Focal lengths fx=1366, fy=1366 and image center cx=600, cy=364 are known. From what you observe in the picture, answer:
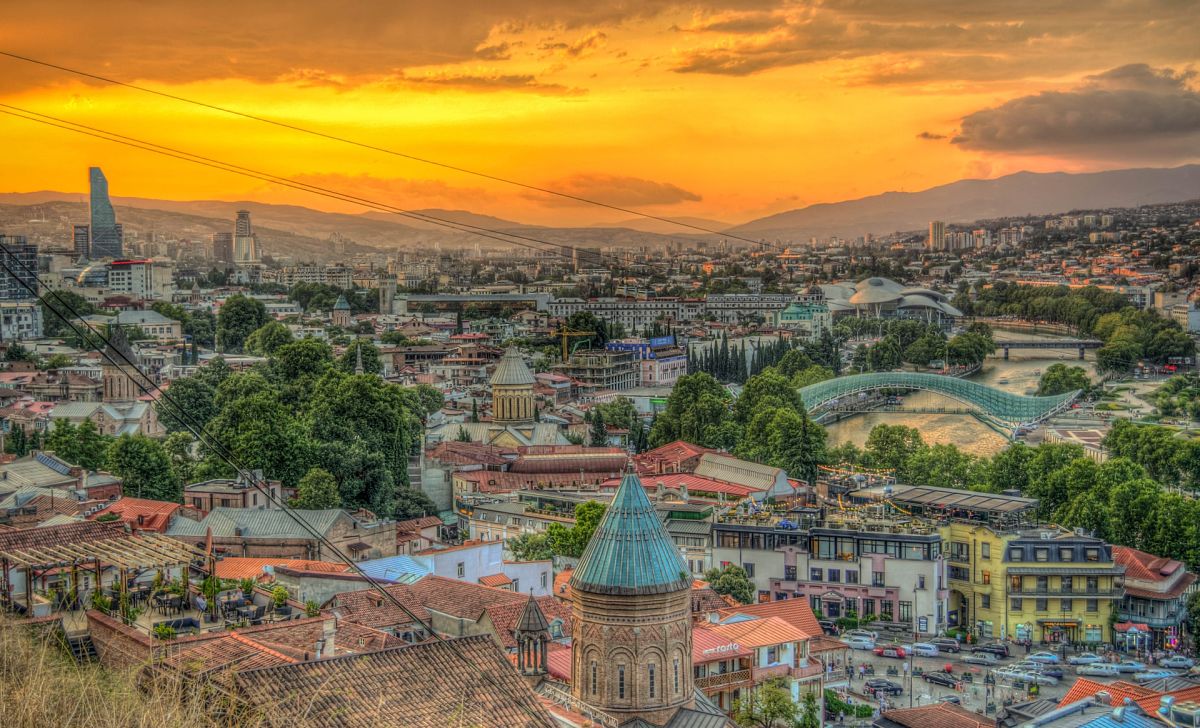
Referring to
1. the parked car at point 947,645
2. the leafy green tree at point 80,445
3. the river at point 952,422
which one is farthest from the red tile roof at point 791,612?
the river at point 952,422

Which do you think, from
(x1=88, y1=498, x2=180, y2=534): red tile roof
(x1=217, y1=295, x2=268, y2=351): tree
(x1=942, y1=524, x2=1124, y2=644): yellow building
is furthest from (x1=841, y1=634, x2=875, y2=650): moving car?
A: (x1=217, y1=295, x2=268, y2=351): tree

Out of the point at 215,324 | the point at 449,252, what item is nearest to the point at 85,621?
the point at 215,324

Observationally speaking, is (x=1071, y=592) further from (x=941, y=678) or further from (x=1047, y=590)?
(x=941, y=678)

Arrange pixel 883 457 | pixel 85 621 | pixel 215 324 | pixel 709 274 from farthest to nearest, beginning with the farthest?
pixel 709 274, pixel 215 324, pixel 883 457, pixel 85 621

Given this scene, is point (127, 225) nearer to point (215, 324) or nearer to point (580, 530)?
point (215, 324)

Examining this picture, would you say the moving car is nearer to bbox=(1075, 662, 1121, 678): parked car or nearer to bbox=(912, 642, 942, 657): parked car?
bbox=(912, 642, 942, 657): parked car

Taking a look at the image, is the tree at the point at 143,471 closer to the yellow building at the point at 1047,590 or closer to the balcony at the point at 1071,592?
the yellow building at the point at 1047,590

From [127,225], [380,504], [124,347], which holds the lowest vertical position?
[380,504]
